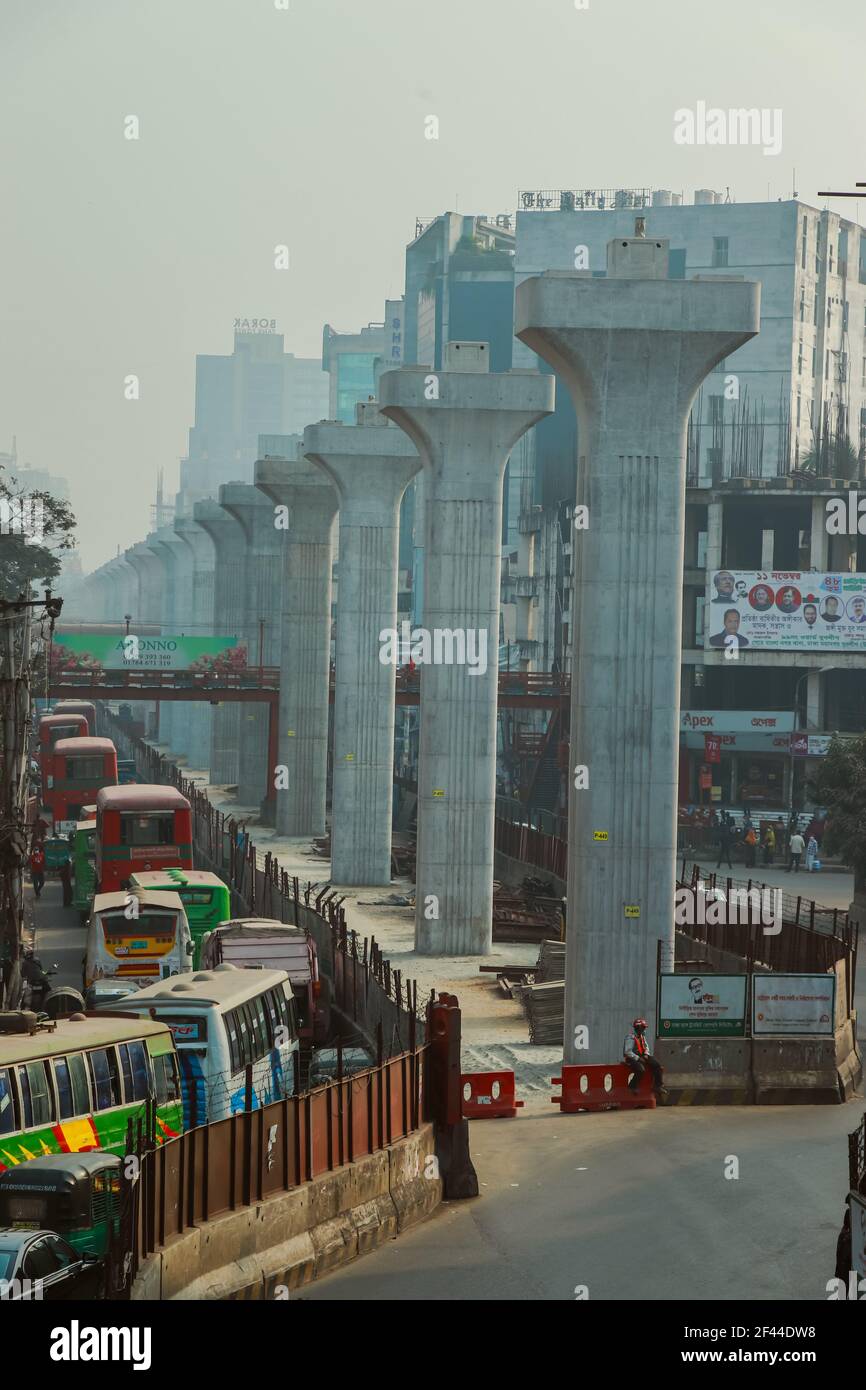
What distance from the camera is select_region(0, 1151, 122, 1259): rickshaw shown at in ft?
52.2

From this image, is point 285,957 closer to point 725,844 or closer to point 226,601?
point 725,844

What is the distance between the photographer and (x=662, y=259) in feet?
87.0

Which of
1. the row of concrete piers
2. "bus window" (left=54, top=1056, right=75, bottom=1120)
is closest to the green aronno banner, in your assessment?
the row of concrete piers

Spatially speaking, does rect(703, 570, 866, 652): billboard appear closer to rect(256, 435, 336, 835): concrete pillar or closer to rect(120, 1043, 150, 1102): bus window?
rect(256, 435, 336, 835): concrete pillar

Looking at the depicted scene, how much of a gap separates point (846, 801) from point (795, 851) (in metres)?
12.8

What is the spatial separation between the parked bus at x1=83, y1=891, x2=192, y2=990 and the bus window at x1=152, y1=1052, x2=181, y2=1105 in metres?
11.7

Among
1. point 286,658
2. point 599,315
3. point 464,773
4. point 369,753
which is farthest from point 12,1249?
point 286,658

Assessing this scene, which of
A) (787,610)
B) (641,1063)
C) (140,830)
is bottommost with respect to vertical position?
(641,1063)

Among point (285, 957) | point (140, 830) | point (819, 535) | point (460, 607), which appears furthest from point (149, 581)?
point (285, 957)

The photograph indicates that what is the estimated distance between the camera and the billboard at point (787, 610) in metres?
70.2

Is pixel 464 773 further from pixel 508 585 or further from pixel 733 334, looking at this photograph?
pixel 508 585

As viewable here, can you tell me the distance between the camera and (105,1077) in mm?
18875

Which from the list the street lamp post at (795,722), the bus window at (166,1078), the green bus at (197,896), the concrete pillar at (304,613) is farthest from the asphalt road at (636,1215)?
the street lamp post at (795,722)

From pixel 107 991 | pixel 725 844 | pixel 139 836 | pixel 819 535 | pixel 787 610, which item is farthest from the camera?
pixel 819 535
